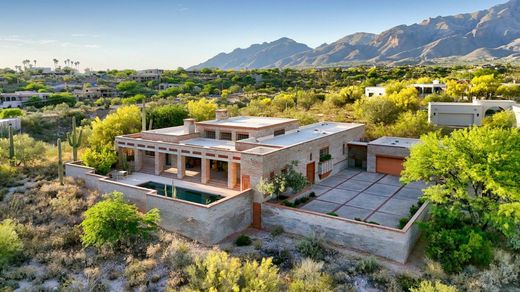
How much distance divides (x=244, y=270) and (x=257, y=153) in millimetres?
9725

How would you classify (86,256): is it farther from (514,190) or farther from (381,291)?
(514,190)

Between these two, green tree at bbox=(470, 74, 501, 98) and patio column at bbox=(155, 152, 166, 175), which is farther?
green tree at bbox=(470, 74, 501, 98)

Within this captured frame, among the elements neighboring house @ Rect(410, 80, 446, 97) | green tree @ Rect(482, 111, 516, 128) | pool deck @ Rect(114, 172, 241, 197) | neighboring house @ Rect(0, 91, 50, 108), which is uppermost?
neighboring house @ Rect(410, 80, 446, 97)

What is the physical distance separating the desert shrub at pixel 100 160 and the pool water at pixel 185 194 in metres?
3.90

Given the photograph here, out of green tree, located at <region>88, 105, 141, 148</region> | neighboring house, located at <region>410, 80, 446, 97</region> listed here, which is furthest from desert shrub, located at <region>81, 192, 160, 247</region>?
neighboring house, located at <region>410, 80, 446, 97</region>

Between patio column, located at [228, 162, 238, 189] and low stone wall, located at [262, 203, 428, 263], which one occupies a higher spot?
patio column, located at [228, 162, 238, 189]

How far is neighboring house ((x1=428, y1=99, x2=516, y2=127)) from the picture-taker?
4650 cm

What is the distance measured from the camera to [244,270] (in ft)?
50.3

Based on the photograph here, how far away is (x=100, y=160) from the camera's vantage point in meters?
30.2

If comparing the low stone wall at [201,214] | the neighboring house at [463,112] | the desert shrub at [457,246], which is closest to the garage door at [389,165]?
the desert shrub at [457,246]

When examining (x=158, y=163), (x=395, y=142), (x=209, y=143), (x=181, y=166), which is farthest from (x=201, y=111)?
(x=395, y=142)

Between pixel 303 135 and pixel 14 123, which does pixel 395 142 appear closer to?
pixel 303 135

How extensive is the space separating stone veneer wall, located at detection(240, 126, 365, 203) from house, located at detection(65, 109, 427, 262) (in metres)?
0.06

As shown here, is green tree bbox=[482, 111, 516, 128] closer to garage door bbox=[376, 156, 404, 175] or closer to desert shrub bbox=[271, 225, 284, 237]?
garage door bbox=[376, 156, 404, 175]
